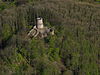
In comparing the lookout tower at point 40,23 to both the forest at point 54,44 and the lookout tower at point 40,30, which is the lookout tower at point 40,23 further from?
the forest at point 54,44

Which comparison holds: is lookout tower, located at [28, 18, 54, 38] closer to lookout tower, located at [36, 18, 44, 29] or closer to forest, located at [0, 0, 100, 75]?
lookout tower, located at [36, 18, 44, 29]

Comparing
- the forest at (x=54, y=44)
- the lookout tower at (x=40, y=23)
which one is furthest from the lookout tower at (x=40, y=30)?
the forest at (x=54, y=44)

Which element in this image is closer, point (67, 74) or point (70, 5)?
point (67, 74)

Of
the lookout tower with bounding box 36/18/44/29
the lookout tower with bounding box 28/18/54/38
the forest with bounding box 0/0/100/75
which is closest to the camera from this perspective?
the forest with bounding box 0/0/100/75

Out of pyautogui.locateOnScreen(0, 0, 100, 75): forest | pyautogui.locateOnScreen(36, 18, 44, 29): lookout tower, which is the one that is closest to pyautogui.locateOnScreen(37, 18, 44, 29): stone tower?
pyautogui.locateOnScreen(36, 18, 44, 29): lookout tower

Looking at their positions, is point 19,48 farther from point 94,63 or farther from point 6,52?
point 94,63

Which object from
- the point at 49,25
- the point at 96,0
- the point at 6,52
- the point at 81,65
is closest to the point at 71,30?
the point at 49,25

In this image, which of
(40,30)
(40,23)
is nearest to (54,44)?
(40,30)

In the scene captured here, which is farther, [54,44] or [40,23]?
[40,23]

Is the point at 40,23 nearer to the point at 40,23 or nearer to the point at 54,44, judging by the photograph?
the point at 40,23
